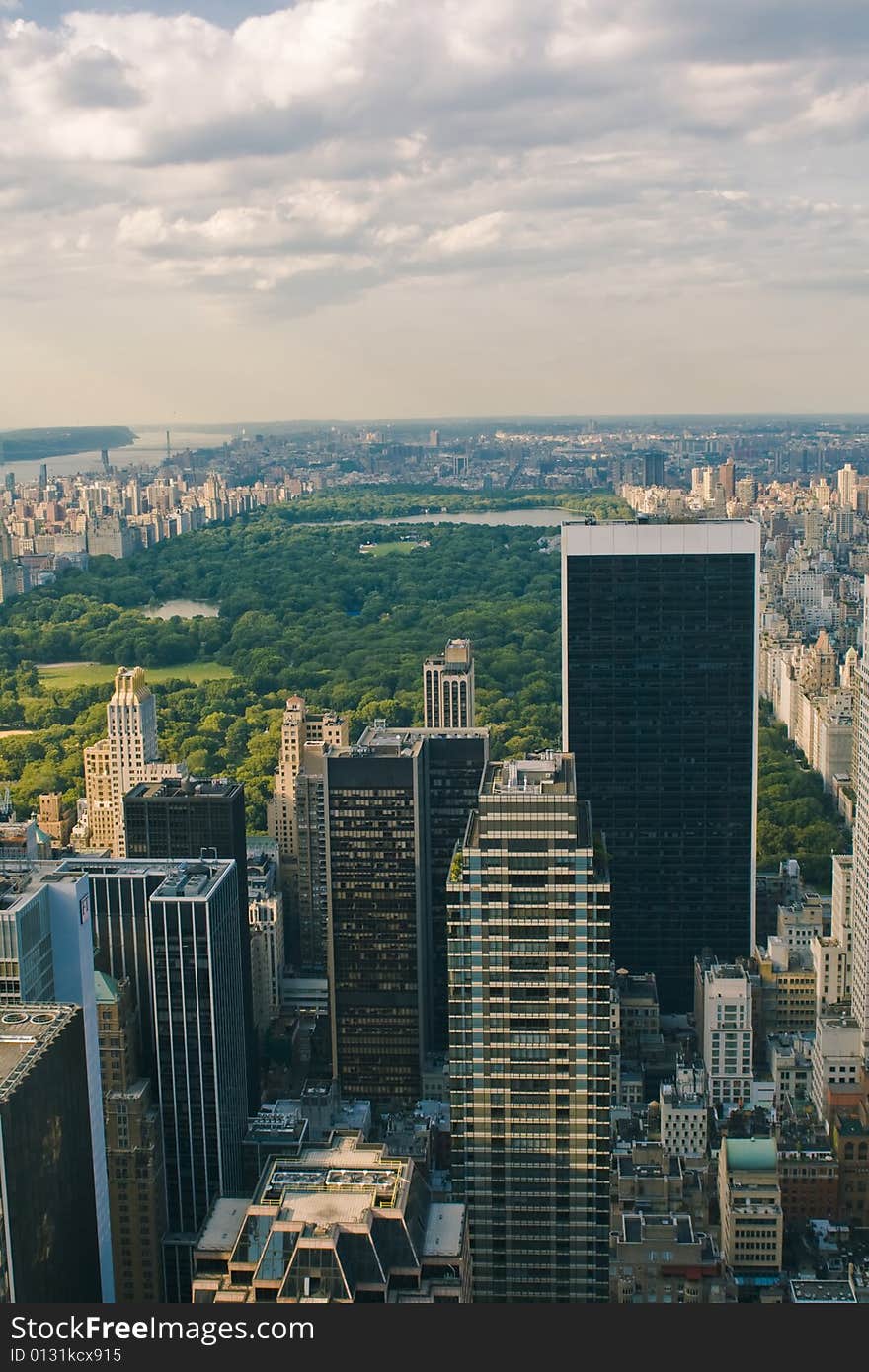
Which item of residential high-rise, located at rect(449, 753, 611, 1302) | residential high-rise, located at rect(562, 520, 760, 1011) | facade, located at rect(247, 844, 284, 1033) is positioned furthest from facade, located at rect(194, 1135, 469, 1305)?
residential high-rise, located at rect(562, 520, 760, 1011)

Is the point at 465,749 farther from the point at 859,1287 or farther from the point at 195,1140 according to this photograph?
the point at 859,1287

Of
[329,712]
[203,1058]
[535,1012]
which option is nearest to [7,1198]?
[535,1012]

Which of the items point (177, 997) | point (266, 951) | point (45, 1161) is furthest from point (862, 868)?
point (45, 1161)

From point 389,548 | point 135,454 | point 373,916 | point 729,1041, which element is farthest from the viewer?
point 389,548

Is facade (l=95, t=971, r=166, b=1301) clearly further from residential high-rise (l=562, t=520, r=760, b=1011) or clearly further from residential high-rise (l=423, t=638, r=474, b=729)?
residential high-rise (l=423, t=638, r=474, b=729)

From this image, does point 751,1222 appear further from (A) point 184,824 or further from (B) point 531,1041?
(A) point 184,824

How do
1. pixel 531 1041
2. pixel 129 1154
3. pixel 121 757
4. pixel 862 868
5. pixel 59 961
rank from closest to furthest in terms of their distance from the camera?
pixel 59 961, pixel 531 1041, pixel 129 1154, pixel 862 868, pixel 121 757

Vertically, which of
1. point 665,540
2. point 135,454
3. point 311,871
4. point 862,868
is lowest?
point 311,871

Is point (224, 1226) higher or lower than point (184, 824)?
lower
